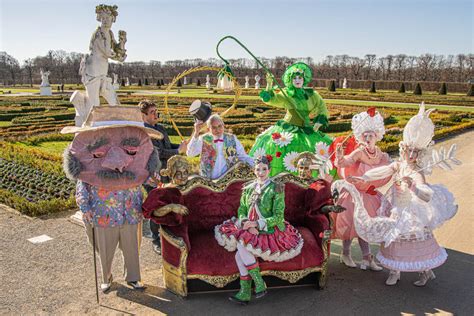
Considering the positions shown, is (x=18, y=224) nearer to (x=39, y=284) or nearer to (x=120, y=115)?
(x=39, y=284)

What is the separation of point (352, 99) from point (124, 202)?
27294 millimetres

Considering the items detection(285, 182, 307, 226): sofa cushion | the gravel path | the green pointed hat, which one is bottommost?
the gravel path

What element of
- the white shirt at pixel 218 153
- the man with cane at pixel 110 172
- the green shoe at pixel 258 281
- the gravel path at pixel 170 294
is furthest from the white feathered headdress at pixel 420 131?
the man with cane at pixel 110 172

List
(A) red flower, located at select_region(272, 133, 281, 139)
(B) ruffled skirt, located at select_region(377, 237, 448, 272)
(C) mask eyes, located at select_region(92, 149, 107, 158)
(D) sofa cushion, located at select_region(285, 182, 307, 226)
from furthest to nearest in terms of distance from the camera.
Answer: (A) red flower, located at select_region(272, 133, 281, 139) → (D) sofa cushion, located at select_region(285, 182, 307, 226) → (B) ruffled skirt, located at select_region(377, 237, 448, 272) → (C) mask eyes, located at select_region(92, 149, 107, 158)

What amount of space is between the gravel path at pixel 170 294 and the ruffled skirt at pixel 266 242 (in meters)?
0.54

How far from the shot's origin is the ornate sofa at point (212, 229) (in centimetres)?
438

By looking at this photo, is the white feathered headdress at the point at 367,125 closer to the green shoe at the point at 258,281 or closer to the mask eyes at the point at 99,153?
the green shoe at the point at 258,281

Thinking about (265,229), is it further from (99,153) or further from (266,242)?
(99,153)

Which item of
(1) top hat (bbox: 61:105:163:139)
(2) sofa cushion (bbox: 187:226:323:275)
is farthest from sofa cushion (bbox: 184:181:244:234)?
(1) top hat (bbox: 61:105:163:139)

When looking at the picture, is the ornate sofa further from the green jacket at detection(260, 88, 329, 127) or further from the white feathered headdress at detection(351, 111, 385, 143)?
the green jacket at detection(260, 88, 329, 127)

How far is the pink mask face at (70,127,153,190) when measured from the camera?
4285 millimetres

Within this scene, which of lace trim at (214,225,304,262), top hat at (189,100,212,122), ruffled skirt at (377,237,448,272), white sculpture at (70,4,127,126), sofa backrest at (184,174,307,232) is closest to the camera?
lace trim at (214,225,304,262)

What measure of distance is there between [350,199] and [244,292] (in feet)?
5.62

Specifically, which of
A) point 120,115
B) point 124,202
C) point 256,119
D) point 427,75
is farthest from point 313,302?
point 427,75
